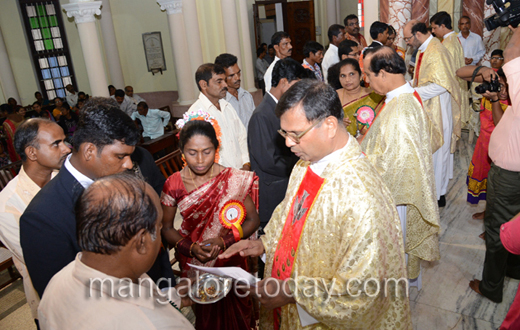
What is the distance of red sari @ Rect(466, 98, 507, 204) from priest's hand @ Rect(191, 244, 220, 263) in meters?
3.11

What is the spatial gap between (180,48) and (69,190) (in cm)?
794

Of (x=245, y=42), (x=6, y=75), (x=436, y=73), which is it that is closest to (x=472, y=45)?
(x=436, y=73)

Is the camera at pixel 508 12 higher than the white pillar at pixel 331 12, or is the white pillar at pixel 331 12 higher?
the white pillar at pixel 331 12

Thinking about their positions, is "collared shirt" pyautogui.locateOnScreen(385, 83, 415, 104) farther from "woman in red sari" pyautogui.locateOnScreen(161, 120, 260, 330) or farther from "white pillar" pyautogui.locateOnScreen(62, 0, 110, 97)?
"white pillar" pyautogui.locateOnScreen(62, 0, 110, 97)

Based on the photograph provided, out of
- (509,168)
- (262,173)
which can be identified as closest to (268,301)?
(262,173)

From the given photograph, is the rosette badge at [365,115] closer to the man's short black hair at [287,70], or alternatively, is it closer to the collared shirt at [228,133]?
the man's short black hair at [287,70]

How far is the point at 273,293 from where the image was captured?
1726 mm

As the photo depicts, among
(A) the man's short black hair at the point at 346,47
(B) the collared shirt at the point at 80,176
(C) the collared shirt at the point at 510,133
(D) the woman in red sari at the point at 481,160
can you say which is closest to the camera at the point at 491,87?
(C) the collared shirt at the point at 510,133

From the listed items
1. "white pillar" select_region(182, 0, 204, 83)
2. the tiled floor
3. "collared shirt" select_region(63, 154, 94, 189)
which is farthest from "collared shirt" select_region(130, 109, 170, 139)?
"collared shirt" select_region(63, 154, 94, 189)

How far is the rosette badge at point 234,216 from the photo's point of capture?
2490 mm

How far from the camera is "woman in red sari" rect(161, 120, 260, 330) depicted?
2.51m

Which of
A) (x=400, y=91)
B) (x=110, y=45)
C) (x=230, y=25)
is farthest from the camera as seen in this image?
(x=110, y=45)

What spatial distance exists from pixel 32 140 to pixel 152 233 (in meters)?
1.51

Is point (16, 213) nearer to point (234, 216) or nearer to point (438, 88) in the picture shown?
point (234, 216)
